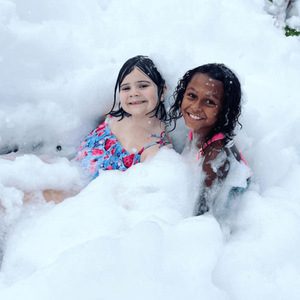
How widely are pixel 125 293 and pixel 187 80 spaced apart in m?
1.18

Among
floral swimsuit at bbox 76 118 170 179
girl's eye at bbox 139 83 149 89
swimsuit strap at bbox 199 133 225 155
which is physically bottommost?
floral swimsuit at bbox 76 118 170 179

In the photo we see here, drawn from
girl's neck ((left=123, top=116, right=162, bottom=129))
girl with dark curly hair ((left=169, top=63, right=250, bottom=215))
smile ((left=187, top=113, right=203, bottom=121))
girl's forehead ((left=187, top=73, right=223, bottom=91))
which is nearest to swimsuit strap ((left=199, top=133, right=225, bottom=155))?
girl with dark curly hair ((left=169, top=63, right=250, bottom=215))

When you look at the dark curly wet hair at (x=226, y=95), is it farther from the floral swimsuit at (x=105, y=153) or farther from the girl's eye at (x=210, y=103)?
the floral swimsuit at (x=105, y=153)

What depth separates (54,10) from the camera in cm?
267

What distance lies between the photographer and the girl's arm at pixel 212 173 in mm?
2037

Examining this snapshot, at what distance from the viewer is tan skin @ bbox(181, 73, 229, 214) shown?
2.04m

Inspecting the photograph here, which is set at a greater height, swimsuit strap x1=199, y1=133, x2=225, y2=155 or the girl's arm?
swimsuit strap x1=199, y1=133, x2=225, y2=155

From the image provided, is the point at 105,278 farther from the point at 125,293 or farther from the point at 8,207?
the point at 8,207

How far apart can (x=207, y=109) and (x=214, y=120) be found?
8cm

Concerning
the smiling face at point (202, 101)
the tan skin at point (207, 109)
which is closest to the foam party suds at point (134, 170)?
the tan skin at point (207, 109)

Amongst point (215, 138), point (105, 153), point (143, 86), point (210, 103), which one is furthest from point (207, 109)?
point (105, 153)

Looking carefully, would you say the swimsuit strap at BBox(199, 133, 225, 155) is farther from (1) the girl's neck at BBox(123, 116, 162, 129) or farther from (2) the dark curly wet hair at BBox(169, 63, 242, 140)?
(1) the girl's neck at BBox(123, 116, 162, 129)

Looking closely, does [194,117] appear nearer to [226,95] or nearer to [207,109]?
[207,109]

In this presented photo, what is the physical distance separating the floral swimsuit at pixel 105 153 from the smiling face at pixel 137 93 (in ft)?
0.60
